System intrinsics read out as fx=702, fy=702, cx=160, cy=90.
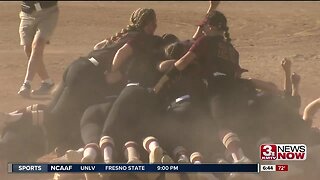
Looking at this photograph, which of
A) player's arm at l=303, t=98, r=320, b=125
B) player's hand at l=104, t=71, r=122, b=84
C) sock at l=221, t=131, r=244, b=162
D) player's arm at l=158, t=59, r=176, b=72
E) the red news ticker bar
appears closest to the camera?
sock at l=221, t=131, r=244, b=162

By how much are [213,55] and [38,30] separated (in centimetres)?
382

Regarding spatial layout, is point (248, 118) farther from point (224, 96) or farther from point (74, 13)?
point (74, 13)

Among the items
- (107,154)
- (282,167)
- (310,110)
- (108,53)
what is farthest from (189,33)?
(107,154)

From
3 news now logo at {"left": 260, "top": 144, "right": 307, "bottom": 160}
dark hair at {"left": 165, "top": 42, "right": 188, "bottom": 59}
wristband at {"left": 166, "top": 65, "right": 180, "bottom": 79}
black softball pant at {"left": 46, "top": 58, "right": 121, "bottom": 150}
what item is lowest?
3 news now logo at {"left": 260, "top": 144, "right": 307, "bottom": 160}

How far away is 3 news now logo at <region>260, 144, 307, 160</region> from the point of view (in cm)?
591

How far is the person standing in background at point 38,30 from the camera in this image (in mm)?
9250

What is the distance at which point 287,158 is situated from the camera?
595 cm

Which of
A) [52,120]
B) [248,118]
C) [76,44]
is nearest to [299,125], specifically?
[248,118]

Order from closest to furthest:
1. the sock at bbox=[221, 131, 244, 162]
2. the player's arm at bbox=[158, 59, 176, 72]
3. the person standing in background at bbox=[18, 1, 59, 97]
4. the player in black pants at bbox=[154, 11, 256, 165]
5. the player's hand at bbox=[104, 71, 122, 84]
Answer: the sock at bbox=[221, 131, 244, 162] → the player in black pants at bbox=[154, 11, 256, 165] → the player's arm at bbox=[158, 59, 176, 72] → the player's hand at bbox=[104, 71, 122, 84] → the person standing in background at bbox=[18, 1, 59, 97]

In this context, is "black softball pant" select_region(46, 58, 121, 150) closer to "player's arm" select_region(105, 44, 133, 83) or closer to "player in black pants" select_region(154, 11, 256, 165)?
"player's arm" select_region(105, 44, 133, 83)

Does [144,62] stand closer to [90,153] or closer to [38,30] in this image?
[90,153]

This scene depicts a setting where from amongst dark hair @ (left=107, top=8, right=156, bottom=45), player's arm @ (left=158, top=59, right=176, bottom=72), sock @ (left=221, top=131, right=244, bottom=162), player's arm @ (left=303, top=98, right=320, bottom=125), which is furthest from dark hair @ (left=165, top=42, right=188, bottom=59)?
player's arm @ (left=303, top=98, right=320, bottom=125)

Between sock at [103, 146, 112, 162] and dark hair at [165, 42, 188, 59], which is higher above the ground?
dark hair at [165, 42, 188, 59]

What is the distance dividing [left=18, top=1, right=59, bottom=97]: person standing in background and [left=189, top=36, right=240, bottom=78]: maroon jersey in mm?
3529
